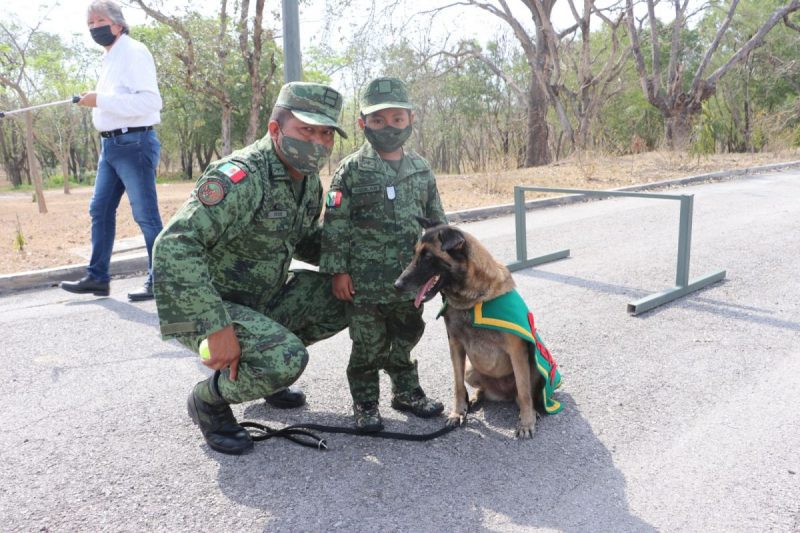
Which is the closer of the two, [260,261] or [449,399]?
[260,261]

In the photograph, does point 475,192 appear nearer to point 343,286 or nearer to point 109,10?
point 109,10

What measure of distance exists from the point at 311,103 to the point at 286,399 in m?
1.52

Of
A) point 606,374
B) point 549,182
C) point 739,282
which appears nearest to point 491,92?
point 549,182

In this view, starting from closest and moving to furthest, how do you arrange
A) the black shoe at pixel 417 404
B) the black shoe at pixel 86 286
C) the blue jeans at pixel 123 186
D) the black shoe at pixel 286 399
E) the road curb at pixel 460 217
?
1. the black shoe at pixel 417 404
2. the black shoe at pixel 286 399
3. the blue jeans at pixel 123 186
4. the black shoe at pixel 86 286
5. the road curb at pixel 460 217

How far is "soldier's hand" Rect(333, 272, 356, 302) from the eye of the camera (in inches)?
115

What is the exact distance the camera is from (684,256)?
5.12m

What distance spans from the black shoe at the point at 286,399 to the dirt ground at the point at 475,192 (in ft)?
13.8

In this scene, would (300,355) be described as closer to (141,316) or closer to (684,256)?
(141,316)

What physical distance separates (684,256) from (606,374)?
2.07 m

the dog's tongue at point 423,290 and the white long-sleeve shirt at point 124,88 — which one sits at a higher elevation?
the white long-sleeve shirt at point 124,88

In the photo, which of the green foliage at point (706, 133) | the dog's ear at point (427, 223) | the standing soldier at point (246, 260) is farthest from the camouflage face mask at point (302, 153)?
the green foliage at point (706, 133)

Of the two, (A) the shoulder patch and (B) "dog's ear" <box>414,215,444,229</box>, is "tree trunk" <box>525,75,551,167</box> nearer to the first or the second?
(B) "dog's ear" <box>414,215,444,229</box>

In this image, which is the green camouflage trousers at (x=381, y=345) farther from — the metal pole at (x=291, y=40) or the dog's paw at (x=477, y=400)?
the metal pole at (x=291, y=40)

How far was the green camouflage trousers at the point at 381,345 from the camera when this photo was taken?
297 cm
